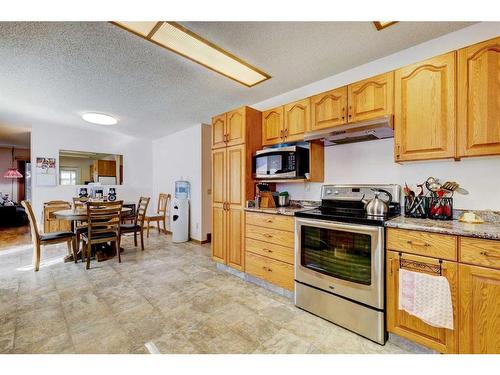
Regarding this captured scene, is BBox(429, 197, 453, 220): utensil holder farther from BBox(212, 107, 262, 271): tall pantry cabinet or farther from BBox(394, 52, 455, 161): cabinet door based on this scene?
BBox(212, 107, 262, 271): tall pantry cabinet

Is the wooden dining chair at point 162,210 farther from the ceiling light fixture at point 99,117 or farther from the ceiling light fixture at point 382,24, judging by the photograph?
the ceiling light fixture at point 382,24

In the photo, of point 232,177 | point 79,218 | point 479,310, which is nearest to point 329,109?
point 232,177

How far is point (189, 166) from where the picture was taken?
507 centimetres

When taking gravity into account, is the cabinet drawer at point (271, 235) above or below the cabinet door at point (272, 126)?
below

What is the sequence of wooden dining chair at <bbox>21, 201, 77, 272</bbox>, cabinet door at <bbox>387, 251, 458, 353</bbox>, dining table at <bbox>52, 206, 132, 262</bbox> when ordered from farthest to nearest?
dining table at <bbox>52, 206, 132, 262</bbox> < wooden dining chair at <bbox>21, 201, 77, 272</bbox> < cabinet door at <bbox>387, 251, 458, 353</bbox>

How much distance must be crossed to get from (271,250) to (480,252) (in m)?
1.67

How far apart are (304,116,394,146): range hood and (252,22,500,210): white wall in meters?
0.12

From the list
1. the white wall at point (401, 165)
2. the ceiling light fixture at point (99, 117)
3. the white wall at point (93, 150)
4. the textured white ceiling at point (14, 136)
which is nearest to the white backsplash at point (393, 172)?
the white wall at point (401, 165)

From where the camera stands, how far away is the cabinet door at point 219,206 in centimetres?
312

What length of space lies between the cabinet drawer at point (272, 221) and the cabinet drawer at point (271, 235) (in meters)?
0.05

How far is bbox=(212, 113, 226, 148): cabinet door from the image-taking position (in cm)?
313

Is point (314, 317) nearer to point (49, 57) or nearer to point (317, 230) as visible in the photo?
point (317, 230)

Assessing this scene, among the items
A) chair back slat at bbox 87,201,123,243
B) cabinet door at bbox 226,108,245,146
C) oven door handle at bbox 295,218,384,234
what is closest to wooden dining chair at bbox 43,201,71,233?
chair back slat at bbox 87,201,123,243

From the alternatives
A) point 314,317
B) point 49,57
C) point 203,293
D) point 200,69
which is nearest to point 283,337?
point 314,317
